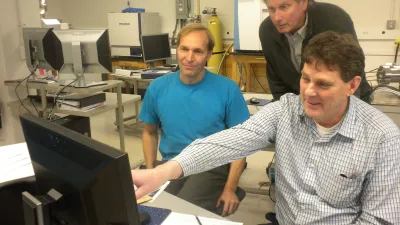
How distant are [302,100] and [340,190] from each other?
0.33 meters

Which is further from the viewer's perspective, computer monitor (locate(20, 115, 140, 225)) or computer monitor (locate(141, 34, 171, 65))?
computer monitor (locate(141, 34, 171, 65))

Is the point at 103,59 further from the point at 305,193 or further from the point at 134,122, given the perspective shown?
the point at 305,193

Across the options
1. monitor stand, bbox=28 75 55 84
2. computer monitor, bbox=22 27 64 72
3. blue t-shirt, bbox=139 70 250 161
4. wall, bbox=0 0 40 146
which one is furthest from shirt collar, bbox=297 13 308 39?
wall, bbox=0 0 40 146

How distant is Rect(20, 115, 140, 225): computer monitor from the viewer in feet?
2.27

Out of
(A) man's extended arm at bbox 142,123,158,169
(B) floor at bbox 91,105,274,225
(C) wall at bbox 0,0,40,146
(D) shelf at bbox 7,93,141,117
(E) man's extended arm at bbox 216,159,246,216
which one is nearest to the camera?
(E) man's extended arm at bbox 216,159,246,216

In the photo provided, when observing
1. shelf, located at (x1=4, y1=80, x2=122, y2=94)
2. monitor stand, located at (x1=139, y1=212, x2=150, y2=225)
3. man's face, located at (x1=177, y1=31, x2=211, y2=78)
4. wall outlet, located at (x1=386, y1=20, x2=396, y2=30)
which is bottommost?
monitor stand, located at (x1=139, y1=212, x2=150, y2=225)

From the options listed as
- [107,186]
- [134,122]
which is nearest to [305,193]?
[107,186]

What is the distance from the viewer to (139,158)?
3729 mm

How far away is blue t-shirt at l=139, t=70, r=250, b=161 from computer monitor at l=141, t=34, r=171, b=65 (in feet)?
9.57

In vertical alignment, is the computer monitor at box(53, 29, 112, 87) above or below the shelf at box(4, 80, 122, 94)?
above

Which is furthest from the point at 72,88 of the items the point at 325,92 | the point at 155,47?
the point at 325,92

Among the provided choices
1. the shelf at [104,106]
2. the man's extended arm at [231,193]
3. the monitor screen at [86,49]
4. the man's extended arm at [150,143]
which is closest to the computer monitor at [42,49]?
the monitor screen at [86,49]

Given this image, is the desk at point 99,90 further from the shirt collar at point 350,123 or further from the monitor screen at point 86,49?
the shirt collar at point 350,123

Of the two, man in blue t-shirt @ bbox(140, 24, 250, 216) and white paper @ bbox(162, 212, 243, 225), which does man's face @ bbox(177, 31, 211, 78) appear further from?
white paper @ bbox(162, 212, 243, 225)
